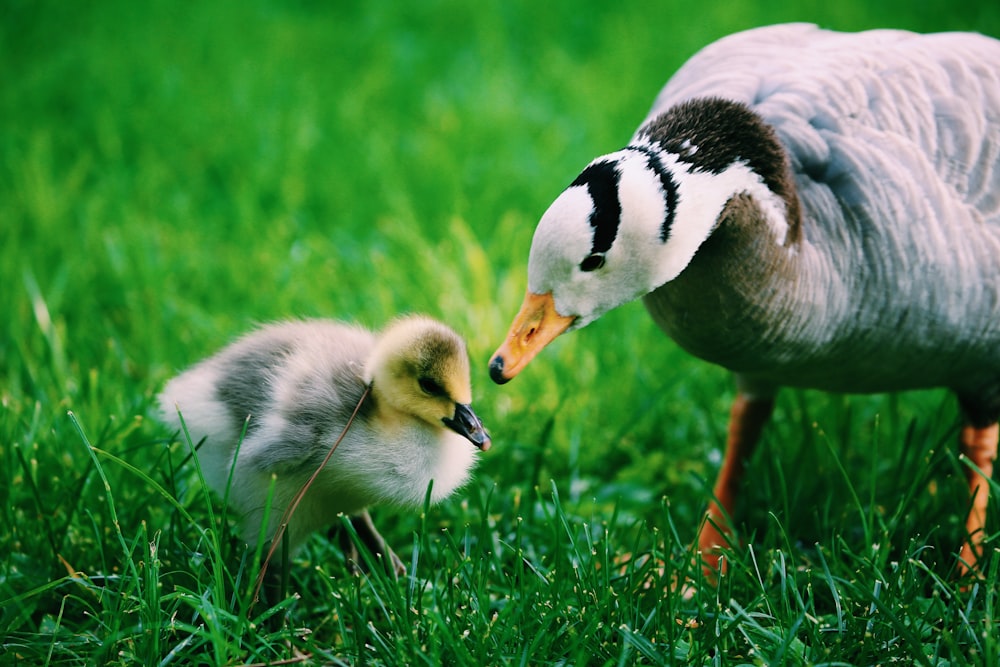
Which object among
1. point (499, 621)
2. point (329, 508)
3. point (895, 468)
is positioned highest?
point (329, 508)

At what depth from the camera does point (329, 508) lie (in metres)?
2.52

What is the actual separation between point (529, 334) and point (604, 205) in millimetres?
353

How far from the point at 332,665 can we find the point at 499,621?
0.40m

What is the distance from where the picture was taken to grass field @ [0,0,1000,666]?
2.34 meters

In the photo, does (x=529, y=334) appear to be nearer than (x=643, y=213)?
No

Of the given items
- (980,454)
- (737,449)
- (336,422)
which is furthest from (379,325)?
(980,454)

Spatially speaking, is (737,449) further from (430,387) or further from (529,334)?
(430,387)

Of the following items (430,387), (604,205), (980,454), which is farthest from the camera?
(980,454)

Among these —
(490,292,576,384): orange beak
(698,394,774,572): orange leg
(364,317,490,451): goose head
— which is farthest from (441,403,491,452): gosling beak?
(698,394,774,572): orange leg

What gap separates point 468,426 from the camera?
2.33 m

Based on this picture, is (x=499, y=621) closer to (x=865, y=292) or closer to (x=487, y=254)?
(x=865, y=292)

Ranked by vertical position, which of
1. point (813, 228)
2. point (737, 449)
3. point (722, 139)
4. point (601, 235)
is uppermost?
point (722, 139)

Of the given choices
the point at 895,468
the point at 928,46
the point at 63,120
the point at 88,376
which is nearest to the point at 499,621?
the point at 895,468

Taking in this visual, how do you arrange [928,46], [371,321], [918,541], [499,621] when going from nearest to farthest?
[499,621]
[918,541]
[928,46]
[371,321]
